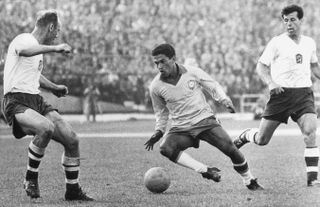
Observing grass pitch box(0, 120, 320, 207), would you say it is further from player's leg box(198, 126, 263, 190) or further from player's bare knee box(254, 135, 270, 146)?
player's bare knee box(254, 135, 270, 146)

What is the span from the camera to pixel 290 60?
28.4ft

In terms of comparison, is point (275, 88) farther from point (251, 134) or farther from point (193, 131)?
point (193, 131)

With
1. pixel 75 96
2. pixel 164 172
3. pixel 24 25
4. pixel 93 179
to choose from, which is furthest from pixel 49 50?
pixel 24 25

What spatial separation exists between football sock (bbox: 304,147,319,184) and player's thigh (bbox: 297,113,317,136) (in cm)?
23

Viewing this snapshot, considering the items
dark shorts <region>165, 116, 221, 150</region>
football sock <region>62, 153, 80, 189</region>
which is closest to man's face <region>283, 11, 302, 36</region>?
dark shorts <region>165, 116, 221, 150</region>

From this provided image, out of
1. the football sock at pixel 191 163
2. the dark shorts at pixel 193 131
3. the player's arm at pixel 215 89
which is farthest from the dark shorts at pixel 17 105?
the player's arm at pixel 215 89

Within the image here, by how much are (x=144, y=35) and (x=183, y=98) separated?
32.2 meters

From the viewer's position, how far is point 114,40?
38.5m

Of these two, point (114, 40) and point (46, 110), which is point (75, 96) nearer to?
point (114, 40)

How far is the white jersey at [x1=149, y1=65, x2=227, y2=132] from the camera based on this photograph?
8070 mm

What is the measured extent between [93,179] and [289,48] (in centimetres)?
331

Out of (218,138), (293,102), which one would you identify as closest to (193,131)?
(218,138)

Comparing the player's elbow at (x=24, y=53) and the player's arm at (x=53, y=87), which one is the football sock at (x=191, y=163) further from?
the player's elbow at (x=24, y=53)

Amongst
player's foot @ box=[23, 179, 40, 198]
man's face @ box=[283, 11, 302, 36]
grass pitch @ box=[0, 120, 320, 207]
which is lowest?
grass pitch @ box=[0, 120, 320, 207]
